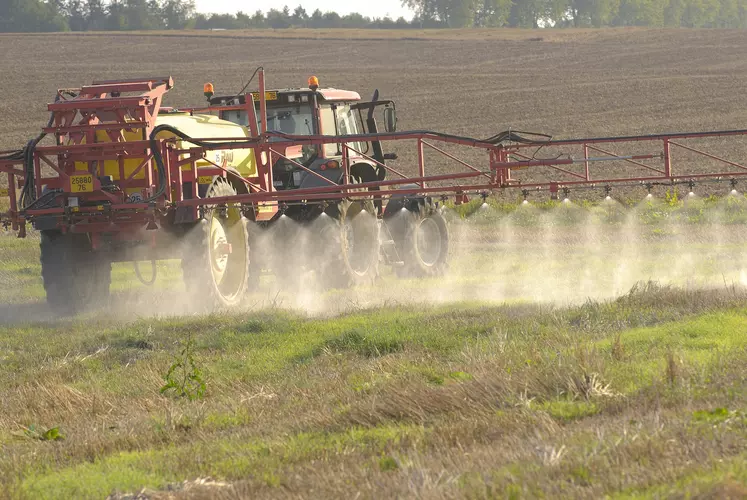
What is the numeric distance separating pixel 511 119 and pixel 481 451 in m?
37.9

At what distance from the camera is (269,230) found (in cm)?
1375

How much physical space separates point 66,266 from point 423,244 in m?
5.69

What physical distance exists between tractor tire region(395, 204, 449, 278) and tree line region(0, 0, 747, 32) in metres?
78.1

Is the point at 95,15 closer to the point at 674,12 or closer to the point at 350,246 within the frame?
the point at 674,12

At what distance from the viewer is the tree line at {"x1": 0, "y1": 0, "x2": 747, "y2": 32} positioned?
91.1 m

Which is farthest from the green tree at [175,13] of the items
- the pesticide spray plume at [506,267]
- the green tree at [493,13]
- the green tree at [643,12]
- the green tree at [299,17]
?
the pesticide spray plume at [506,267]

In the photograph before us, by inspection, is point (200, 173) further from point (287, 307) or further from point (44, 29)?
point (44, 29)

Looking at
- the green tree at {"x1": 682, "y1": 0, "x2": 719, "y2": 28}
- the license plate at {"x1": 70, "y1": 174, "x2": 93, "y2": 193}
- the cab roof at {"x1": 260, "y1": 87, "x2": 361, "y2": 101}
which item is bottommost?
the license plate at {"x1": 70, "y1": 174, "x2": 93, "y2": 193}

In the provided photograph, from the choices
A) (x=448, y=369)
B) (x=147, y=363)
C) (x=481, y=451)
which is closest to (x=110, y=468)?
(x=481, y=451)

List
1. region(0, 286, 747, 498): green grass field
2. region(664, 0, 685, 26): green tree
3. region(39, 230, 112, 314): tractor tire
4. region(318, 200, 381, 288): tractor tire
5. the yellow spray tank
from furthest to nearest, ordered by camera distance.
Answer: region(664, 0, 685, 26): green tree < region(318, 200, 381, 288): tractor tire < region(39, 230, 112, 314): tractor tire < the yellow spray tank < region(0, 286, 747, 498): green grass field

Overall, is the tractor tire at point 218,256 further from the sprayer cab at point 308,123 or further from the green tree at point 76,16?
the green tree at point 76,16

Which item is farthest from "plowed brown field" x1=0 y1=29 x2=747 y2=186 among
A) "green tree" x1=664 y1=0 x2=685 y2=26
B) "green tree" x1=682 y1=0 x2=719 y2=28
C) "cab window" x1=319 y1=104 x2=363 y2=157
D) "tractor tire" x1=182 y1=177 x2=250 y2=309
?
"green tree" x1=682 y1=0 x2=719 y2=28

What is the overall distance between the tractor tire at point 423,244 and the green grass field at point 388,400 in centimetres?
317

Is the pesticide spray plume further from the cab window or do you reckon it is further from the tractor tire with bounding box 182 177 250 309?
the cab window
